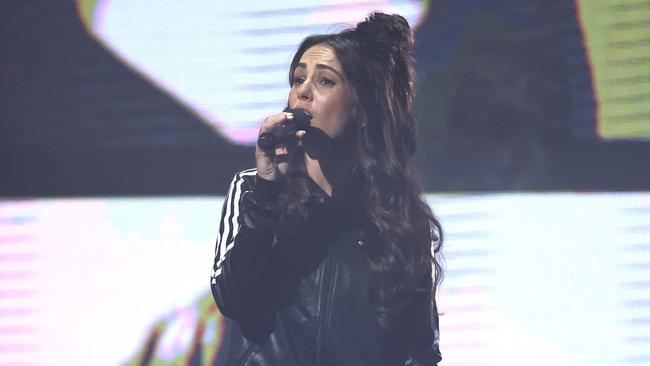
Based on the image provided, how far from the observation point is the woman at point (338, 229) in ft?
5.00

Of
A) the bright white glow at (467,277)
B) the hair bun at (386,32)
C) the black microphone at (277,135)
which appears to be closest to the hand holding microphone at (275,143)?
the black microphone at (277,135)

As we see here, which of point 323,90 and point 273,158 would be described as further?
point 323,90

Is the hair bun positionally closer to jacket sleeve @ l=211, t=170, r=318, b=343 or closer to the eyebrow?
the eyebrow

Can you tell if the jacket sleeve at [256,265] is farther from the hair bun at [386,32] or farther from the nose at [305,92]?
the hair bun at [386,32]

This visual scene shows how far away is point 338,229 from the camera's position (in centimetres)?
167

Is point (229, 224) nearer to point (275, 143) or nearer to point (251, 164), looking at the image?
point (275, 143)

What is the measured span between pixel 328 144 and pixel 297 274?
0.30 meters

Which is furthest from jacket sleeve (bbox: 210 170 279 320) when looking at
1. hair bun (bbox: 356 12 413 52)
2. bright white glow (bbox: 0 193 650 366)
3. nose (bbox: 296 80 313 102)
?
bright white glow (bbox: 0 193 650 366)

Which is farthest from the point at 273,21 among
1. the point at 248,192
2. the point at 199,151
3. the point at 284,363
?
the point at 284,363

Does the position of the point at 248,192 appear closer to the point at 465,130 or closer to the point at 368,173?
the point at 368,173

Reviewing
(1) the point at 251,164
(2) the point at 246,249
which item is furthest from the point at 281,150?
(1) the point at 251,164

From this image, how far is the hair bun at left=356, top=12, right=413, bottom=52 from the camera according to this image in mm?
1821

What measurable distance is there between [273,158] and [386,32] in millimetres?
478

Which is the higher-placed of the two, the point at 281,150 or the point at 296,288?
the point at 281,150
